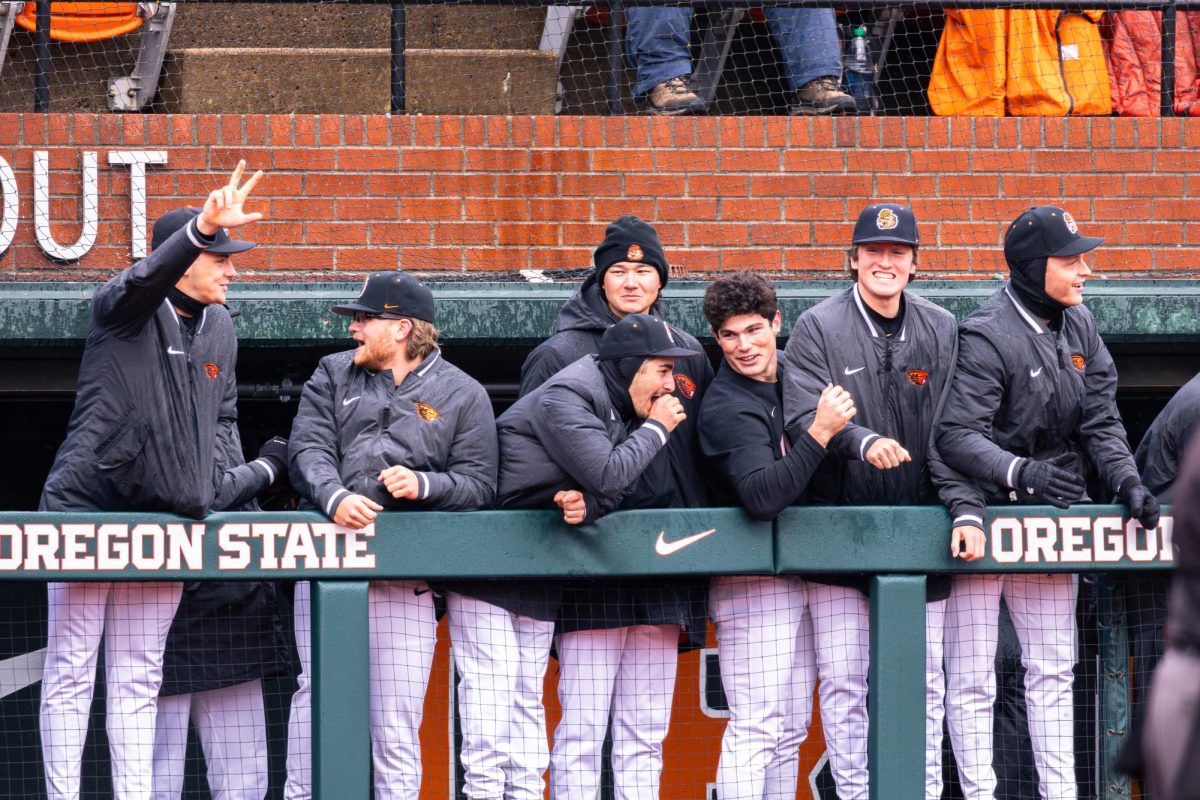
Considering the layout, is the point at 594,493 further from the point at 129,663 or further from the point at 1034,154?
the point at 1034,154

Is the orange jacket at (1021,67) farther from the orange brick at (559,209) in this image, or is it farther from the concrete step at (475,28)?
the concrete step at (475,28)

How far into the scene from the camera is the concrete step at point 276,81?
6387 mm

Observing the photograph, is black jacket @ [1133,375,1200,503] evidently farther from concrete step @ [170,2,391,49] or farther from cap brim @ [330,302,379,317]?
concrete step @ [170,2,391,49]

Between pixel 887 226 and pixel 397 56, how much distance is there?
82.7 inches

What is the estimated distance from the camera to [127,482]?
4.43 metres

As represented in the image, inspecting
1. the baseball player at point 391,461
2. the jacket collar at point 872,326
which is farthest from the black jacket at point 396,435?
the jacket collar at point 872,326

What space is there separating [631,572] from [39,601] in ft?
7.72

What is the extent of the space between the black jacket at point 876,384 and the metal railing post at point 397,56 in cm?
200

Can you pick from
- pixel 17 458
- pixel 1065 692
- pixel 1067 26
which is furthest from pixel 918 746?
pixel 17 458

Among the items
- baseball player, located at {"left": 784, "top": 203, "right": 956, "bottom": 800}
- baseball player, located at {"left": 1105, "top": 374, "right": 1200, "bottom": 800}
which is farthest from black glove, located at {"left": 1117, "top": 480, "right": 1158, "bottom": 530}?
baseball player, located at {"left": 784, "top": 203, "right": 956, "bottom": 800}

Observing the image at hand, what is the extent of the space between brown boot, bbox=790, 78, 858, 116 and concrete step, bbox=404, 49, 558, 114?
3.41 ft

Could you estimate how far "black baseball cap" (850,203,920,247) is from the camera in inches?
192

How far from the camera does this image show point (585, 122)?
608cm

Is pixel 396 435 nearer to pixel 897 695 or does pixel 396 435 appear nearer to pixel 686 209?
pixel 897 695
